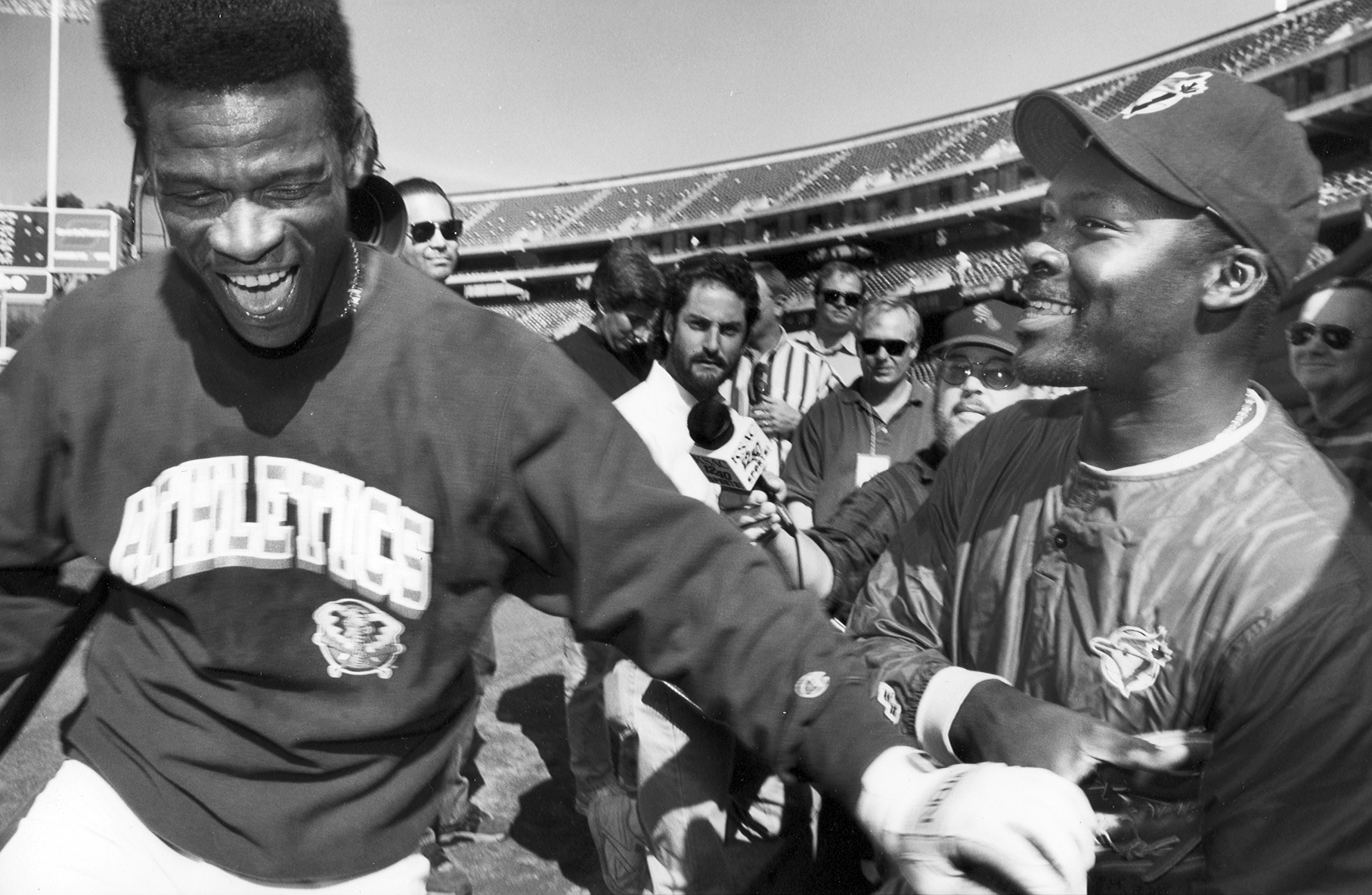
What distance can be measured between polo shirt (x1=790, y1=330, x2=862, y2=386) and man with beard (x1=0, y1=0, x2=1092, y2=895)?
417cm

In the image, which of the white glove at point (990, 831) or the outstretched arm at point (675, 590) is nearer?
the white glove at point (990, 831)

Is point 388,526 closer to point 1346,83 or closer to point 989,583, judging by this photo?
point 989,583

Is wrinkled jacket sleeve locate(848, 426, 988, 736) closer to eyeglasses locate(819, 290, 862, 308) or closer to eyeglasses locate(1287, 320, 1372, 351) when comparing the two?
eyeglasses locate(1287, 320, 1372, 351)

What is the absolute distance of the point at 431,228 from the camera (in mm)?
4523

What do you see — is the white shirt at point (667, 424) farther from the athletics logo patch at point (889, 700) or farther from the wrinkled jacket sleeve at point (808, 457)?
the athletics logo patch at point (889, 700)

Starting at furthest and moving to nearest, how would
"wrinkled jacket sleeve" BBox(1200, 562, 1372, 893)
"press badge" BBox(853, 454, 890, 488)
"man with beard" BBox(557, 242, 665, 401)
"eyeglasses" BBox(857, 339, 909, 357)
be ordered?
"man with beard" BBox(557, 242, 665, 401) < "eyeglasses" BBox(857, 339, 909, 357) < "press badge" BBox(853, 454, 890, 488) < "wrinkled jacket sleeve" BBox(1200, 562, 1372, 893)

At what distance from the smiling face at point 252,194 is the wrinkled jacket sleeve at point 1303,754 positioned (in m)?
1.47

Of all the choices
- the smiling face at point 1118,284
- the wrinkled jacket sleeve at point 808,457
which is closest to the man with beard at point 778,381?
the wrinkled jacket sleeve at point 808,457

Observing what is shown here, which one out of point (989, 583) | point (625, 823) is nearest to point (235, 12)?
point (989, 583)

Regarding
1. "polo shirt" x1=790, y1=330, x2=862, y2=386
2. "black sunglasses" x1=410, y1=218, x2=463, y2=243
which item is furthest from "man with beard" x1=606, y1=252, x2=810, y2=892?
"polo shirt" x1=790, y1=330, x2=862, y2=386

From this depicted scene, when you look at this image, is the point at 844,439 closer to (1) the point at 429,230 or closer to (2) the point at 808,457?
(2) the point at 808,457

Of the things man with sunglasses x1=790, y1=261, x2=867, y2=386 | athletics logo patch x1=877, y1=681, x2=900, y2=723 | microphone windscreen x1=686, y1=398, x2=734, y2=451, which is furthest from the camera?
man with sunglasses x1=790, y1=261, x2=867, y2=386

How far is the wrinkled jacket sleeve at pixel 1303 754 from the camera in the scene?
5.26 feet

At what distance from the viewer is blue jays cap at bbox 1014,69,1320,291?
188 centimetres
